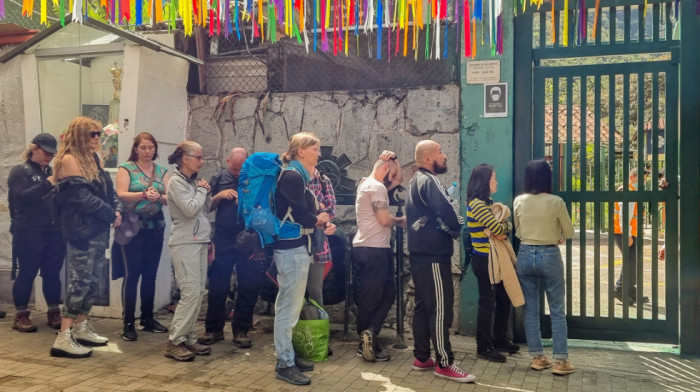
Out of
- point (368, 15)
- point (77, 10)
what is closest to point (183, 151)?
point (77, 10)

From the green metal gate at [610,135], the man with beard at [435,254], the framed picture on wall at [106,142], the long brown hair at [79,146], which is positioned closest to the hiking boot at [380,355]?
the man with beard at [435,254]

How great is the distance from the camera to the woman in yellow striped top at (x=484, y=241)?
5.37 metres

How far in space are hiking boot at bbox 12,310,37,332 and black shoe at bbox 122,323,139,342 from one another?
3.15 feet

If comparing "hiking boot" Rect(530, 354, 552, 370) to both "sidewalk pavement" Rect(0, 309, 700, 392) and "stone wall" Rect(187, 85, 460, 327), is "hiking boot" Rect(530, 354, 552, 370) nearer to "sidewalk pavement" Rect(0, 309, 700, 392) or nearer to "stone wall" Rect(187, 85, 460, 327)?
"sidewalk pavement" Rect(0, 309, 700, 392)

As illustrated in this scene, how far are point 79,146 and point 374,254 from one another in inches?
106

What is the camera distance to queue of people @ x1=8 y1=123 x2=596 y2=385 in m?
4.90

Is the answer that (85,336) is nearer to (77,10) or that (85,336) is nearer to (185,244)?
(185,244)

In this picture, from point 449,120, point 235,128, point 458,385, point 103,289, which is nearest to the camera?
point 458,385

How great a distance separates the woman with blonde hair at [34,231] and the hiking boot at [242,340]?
1902mm

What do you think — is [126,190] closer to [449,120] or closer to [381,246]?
[381,246]

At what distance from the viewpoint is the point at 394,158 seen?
18.5 feet

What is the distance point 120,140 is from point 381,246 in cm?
316

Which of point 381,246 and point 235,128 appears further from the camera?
point 235,128

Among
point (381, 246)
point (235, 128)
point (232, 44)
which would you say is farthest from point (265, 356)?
point (232, 44)
